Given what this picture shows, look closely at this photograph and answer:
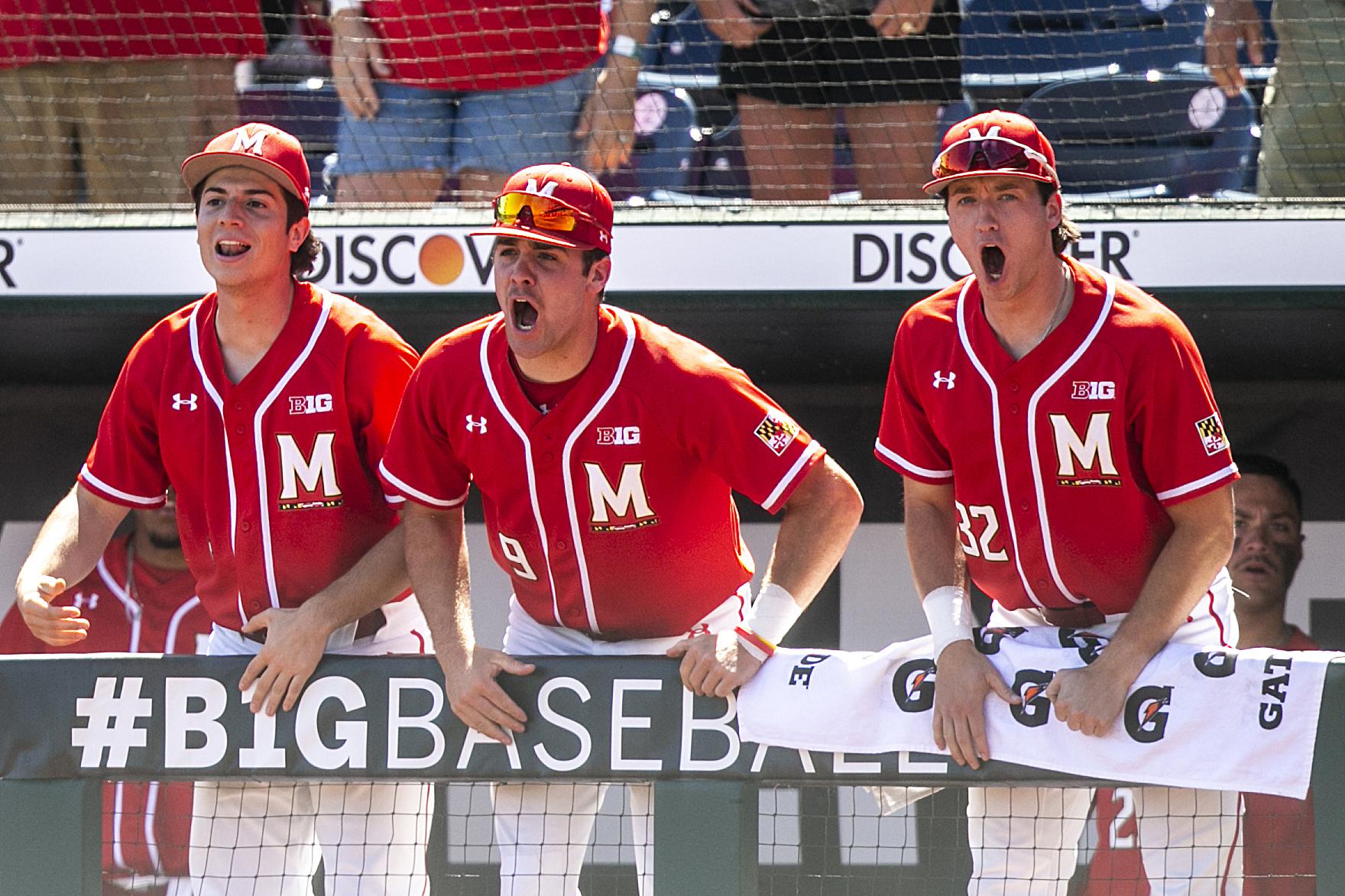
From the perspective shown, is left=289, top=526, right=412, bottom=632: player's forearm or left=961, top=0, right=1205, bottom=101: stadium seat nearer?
left=289, top=526, right=412, bottom=632: player's forearm

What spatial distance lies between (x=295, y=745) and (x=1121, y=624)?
3.69 feet

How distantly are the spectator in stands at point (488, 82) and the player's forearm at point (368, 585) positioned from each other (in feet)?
5.46

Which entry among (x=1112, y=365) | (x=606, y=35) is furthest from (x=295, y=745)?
(x=606, y=35)

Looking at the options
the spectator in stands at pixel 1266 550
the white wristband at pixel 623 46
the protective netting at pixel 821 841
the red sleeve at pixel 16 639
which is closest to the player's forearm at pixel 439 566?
the protective netting at pixel 821 841

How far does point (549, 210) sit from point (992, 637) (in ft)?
3.09

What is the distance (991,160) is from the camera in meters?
2.34

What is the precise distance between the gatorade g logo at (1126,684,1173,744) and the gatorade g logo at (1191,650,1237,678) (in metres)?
0.05

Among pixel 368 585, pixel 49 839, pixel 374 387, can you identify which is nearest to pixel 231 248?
pixel 374 387

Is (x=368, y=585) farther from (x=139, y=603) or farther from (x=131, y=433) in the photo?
(x=139, y=603)

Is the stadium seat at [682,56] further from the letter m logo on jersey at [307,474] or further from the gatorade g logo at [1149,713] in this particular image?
the gatorade g logo at [1149,713]

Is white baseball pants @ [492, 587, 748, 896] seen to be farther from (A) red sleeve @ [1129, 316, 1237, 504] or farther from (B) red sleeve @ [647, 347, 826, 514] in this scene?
(A) red sleeve @ [1129, 316, 1237, 504]

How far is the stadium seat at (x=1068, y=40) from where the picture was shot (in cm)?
461

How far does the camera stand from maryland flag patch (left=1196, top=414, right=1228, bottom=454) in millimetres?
2244

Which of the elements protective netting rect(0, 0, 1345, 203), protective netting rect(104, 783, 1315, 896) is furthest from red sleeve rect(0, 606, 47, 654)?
protective netting rect(0, 0, 1345, 203)
